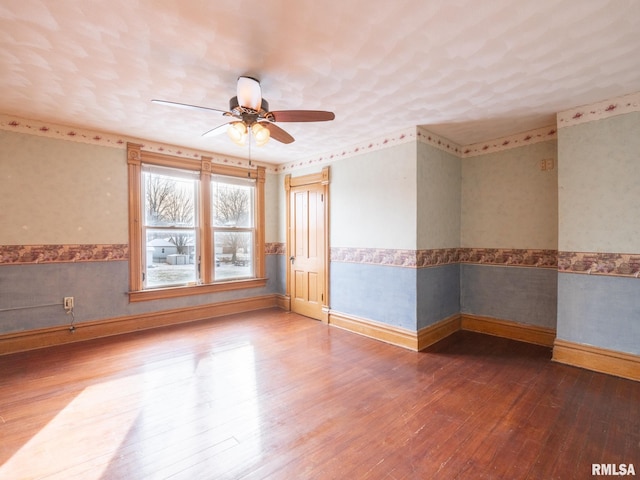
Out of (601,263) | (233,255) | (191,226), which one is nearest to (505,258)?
(601,263)

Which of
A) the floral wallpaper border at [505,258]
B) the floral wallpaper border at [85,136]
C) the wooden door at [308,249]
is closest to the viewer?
the floral wallpaper border at [505,258]

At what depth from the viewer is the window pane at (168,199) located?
446 cm

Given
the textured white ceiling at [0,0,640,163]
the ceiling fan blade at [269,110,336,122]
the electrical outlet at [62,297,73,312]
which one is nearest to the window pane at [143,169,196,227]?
the textured white ceiling at [0,0,640,163]

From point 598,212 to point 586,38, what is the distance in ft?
5.89

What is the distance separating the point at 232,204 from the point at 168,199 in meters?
1.02

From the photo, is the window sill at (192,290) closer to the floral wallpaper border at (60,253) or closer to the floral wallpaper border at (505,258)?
the floral wallpaper border at (60,253)

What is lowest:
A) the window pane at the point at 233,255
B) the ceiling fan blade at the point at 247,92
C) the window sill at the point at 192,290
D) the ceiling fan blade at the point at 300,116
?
the window sill at the point at 192,290

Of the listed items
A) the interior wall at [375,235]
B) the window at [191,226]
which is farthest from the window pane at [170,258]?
the interior wall at [375,235]

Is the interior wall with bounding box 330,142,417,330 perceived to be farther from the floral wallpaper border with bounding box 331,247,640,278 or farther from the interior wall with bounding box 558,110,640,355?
the interior wall with bounding box 558,110,640,355

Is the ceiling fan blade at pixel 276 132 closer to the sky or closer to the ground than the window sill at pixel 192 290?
closer to the sky

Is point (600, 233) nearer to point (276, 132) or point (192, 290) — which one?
point (276, 132)

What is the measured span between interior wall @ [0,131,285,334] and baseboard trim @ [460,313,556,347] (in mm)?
4636

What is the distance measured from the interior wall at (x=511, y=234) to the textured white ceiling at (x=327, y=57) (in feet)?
2.54

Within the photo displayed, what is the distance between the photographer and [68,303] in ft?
12.6
